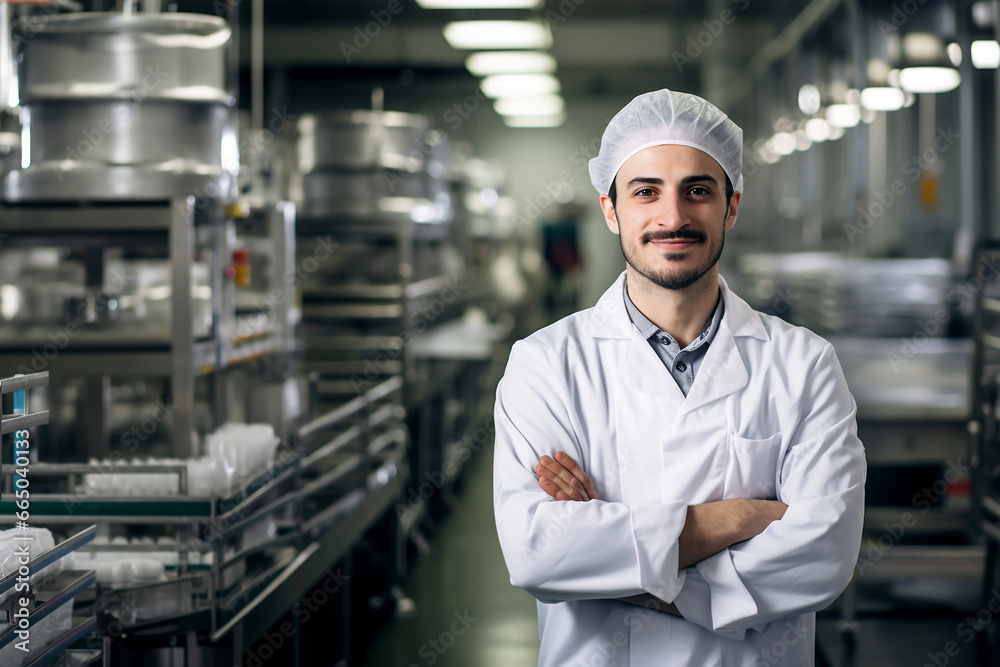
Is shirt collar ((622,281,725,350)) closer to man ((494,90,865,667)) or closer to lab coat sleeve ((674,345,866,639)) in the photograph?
man ((494,90,865,667))

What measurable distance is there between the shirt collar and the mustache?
6.0 inches

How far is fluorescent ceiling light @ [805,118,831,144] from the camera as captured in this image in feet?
21.2

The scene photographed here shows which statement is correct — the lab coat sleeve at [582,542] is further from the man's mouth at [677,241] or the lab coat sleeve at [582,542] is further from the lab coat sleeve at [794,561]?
the man's mouth at [677,241]

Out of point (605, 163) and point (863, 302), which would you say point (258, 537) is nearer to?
point (605, 163)

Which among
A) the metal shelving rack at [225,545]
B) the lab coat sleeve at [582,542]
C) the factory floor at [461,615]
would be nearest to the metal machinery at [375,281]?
the factory floor at [461,615]

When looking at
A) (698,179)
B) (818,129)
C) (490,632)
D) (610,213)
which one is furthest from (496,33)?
(698,179)

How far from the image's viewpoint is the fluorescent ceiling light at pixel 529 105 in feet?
32.5

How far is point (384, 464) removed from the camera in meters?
3.45

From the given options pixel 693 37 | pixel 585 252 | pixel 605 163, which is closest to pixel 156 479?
pixel 605 163

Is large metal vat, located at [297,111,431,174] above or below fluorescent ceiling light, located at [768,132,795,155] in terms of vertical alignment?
below

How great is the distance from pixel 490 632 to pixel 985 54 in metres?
3.67

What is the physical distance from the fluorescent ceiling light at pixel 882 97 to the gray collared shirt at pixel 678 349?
4.17 m

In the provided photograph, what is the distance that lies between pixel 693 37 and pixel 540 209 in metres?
5.22

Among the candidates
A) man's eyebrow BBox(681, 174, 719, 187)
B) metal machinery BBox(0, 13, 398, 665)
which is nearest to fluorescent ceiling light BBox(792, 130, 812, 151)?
metal machinery BBox(0, 13, 398, 665)
